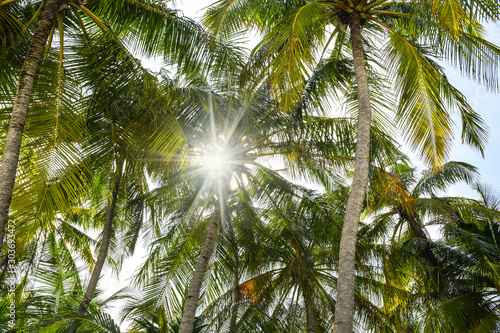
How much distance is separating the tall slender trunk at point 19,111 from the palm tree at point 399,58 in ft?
11.4

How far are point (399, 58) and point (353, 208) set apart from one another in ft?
11.3

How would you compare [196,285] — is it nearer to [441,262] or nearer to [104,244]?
[104,244]

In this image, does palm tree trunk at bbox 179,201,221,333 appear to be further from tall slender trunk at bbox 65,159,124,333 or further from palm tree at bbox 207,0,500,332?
palm tree at bbox 207,0,500,332

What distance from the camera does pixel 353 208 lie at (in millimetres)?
5957

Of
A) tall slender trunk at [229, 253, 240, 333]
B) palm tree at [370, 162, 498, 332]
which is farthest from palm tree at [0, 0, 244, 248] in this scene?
tall slender trunk at [229, 253, 240, 333]

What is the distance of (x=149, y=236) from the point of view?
1173 cm

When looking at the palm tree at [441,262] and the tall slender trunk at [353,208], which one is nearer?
the tall slender trunk at [353,208]

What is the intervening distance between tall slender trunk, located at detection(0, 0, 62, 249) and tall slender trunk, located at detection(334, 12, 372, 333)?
13.7 ft

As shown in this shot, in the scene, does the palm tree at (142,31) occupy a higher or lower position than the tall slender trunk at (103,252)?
higher

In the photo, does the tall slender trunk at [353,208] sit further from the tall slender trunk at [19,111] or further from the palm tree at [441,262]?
the tall slender trunk at [19,111]

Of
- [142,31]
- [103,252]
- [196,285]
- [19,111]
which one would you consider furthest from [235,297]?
[19,111]

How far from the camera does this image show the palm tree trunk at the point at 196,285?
8.13 meters

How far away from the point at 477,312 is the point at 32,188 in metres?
10.6

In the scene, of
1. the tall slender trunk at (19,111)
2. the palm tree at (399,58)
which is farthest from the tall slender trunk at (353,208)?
the tall slender trunk at (19,111)
